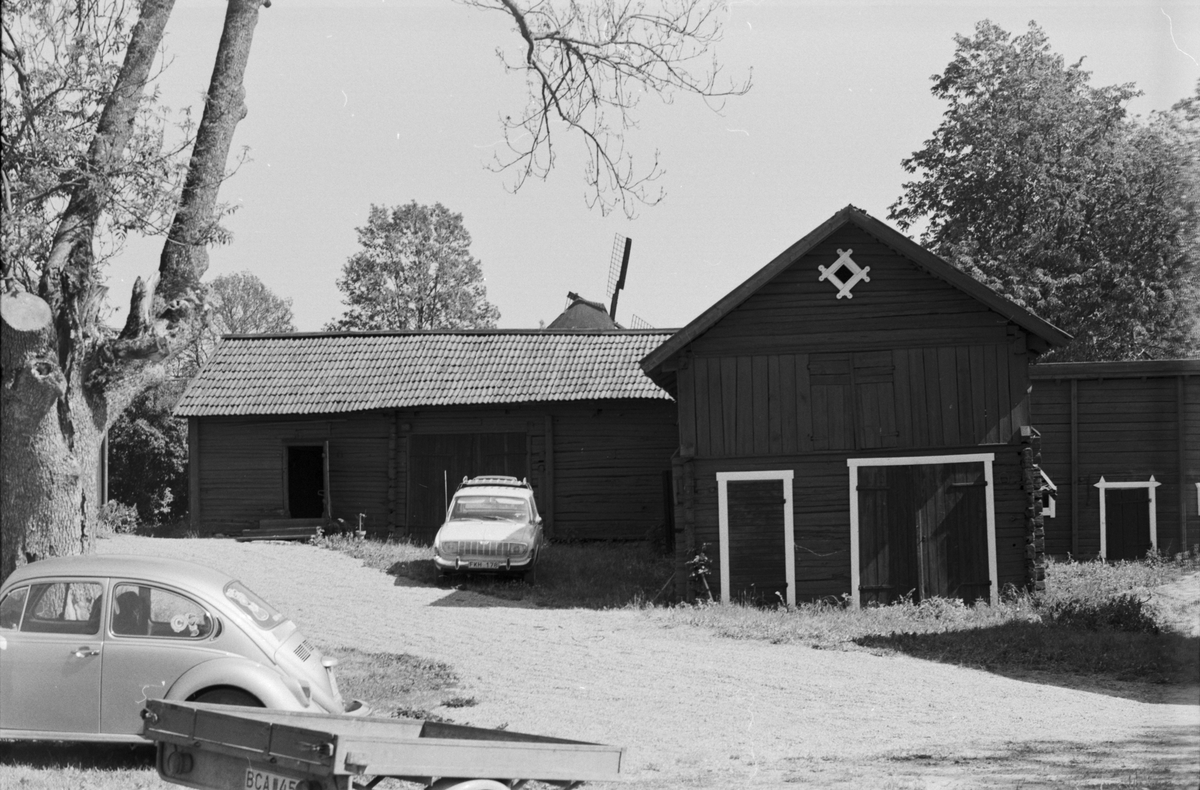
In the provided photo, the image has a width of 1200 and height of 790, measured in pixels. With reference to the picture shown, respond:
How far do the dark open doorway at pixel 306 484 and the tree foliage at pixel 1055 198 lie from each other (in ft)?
62.8

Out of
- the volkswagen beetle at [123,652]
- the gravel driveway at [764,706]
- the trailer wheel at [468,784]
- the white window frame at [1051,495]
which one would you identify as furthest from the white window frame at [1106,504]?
the trailer wheel at [468,784]

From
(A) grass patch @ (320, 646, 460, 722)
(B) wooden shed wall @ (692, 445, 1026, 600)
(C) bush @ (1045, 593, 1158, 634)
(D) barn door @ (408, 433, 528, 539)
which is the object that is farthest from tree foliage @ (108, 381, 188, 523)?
(C) bush @ (1045, 593, 1158, 634)

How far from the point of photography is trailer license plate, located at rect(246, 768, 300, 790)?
662 centimetres

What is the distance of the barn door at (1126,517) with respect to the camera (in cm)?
2391

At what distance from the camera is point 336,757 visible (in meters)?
6.37

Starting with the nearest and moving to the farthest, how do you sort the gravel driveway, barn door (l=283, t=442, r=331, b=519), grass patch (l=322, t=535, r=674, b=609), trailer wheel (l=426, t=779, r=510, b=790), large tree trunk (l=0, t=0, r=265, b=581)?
trailer wheel (l=426, t=779, r=510, b=790) → the gravel driveway → large tree trunk (l=0, t=0, r=265, b=581) → grass patch (l=322, t=535, r=674, b=609) → barn door (l=283, t=442, r=331, b=519)

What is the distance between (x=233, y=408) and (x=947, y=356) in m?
16.3

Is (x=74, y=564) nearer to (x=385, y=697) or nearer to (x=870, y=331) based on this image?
(x=385, y=697)

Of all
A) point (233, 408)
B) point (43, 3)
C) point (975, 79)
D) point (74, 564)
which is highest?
point (975, 79)

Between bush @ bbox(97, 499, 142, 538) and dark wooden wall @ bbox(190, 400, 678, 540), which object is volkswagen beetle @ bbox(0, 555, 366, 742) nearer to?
dark wooden wall @ bbox(190, 400, 678, 540)

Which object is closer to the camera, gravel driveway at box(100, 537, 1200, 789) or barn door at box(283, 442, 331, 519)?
gravel driveway at box(100, 537, 1200, 789)

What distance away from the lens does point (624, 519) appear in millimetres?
27469

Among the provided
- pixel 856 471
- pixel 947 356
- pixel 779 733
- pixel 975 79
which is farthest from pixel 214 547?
pixel 975 79

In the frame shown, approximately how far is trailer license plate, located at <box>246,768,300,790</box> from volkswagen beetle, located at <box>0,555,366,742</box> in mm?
1936
